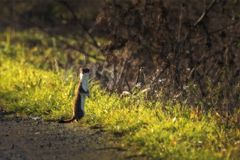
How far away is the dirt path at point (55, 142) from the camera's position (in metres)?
8.03

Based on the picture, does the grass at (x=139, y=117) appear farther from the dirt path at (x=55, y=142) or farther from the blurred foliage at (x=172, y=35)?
→ the blurred foliage at (x=172, y=35)

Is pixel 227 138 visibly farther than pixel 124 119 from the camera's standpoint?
No

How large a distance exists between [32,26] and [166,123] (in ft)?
47.9

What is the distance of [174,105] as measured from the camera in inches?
383

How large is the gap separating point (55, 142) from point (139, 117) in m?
1.13

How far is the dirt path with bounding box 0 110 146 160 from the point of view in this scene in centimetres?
803

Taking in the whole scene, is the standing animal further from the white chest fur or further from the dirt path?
the dirt path

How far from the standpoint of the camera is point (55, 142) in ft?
28.3

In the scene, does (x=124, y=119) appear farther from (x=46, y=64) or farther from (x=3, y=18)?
(x=3, y=18)

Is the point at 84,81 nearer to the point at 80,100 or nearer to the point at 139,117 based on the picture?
the point at 80,100

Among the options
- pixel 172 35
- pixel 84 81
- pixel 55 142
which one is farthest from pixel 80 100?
pixel 172 35

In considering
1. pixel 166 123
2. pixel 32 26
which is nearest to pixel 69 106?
pixel 166 123

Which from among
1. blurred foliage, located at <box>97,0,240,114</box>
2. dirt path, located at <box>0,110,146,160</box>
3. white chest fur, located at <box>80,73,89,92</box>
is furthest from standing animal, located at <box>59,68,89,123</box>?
blurred foliage, located at <box>97,0,240,114</box>

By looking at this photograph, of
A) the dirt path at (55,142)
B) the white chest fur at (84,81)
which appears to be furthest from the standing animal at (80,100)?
the dirt path at (55,142)
